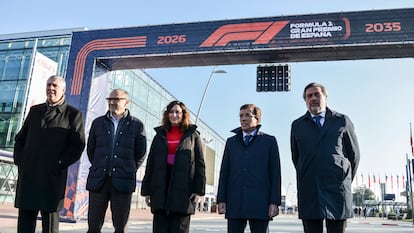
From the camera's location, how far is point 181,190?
4074 millimetres

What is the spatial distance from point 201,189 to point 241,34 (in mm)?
8242

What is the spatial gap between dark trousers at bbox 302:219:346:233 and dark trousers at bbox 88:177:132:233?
1.88m

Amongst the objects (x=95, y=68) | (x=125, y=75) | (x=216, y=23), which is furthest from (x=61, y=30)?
(x=216, y=23)

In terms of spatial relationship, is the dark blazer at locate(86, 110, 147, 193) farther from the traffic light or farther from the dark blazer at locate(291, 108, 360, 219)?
the traffic light

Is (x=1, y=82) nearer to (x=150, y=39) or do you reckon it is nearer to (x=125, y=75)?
(x=125, y=75)

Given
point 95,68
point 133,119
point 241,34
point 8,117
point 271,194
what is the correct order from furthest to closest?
point 8,117
point 95,68
point 241,34
point 133,119
point 271,194

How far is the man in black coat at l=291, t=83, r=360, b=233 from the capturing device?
350cm

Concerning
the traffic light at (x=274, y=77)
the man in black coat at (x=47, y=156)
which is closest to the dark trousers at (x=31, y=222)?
the man in black coat at (x=47, y=156)

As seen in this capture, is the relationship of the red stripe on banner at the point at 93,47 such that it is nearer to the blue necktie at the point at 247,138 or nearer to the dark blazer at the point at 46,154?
the dark blazer at the point at 46,154

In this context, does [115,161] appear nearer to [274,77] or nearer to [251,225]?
[251,225]

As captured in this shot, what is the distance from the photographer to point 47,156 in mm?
3926

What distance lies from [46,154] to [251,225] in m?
2.18

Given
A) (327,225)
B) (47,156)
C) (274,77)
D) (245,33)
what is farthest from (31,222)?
(274,77)

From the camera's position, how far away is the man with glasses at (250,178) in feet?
12.9
